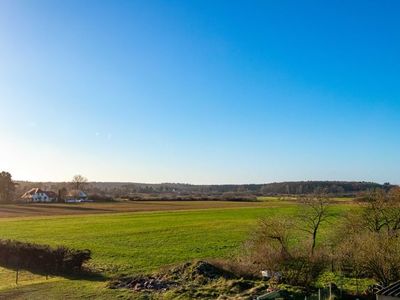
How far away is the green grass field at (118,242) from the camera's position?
29828 mm

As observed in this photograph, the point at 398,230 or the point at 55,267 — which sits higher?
the point at 398,230

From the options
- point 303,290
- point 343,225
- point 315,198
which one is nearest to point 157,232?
point 315,198

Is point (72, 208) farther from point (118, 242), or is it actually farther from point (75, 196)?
point (118, 242)

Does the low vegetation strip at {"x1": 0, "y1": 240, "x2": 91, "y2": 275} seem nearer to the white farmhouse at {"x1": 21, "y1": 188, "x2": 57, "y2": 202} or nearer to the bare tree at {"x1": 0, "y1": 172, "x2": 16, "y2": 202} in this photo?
the bare tree at {"x1": 0, "y1": 172, "x2": 16, "y2": 202}

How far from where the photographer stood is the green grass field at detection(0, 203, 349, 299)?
29.8 meters

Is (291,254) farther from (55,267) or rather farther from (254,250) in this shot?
(55,267)

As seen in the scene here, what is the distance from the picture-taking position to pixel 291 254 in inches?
1208

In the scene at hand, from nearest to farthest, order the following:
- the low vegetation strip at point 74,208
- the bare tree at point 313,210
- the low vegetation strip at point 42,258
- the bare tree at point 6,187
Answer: the low vegetation strip at point 42,258
the bare tree at point 313,210
the low vegetation strip at point 74,208
the bare tree at point 6,187

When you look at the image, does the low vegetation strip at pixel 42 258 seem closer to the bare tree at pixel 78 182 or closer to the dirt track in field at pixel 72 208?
the dirt track in field at pixel 72 208

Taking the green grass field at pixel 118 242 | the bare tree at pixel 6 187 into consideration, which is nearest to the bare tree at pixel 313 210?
the green grass field at pixel 118 242

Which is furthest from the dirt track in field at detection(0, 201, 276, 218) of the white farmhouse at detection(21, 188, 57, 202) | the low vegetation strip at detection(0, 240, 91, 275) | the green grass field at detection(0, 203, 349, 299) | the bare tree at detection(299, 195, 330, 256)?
the bare tree at detection(299, 195, 330, 256)

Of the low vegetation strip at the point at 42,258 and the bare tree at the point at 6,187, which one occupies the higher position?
the bare tree at the point at 6,187

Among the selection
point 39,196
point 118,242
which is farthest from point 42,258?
point 39,196

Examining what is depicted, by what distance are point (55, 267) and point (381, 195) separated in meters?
27.4
